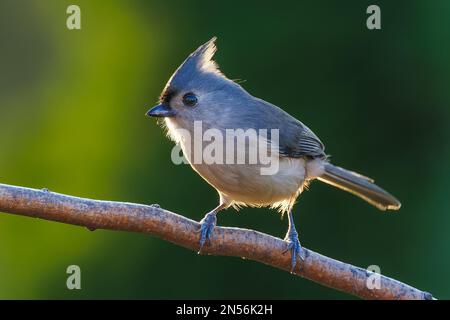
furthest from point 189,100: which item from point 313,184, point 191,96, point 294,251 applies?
point 313,184

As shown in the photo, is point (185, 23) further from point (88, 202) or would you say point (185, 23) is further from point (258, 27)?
point (88, 202)

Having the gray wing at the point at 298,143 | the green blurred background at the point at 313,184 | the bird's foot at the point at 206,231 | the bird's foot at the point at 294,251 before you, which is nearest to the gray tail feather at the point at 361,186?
the gray wing at the point at 298,143

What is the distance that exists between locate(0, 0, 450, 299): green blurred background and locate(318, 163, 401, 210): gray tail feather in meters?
0.68

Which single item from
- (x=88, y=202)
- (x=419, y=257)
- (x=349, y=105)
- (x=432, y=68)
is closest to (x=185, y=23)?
(x=349, y=105)

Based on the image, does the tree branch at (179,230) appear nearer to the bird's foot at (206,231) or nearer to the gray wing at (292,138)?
the bird's foot at (206,231)

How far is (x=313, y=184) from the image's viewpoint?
5.07m

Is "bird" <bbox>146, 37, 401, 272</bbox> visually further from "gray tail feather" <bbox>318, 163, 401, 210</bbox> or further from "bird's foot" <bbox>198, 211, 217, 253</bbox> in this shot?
"gray tail feather" <bbox>318, 163, 401, 210</bbox>

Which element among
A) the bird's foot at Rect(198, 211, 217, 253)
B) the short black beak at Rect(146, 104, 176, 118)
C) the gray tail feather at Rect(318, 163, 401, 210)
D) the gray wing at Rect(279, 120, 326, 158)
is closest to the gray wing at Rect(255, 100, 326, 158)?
the gray wing at Rect(279, 120, 326, 158)

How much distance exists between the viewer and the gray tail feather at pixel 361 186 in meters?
4.23

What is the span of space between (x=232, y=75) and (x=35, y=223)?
179cm

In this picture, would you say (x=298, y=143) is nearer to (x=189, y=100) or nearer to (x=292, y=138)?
(x=292, y=138)

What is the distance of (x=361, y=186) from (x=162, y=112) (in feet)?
4.57

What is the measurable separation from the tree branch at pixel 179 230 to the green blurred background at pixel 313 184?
5.78 feet

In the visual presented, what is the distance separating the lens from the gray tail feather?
423 cm
